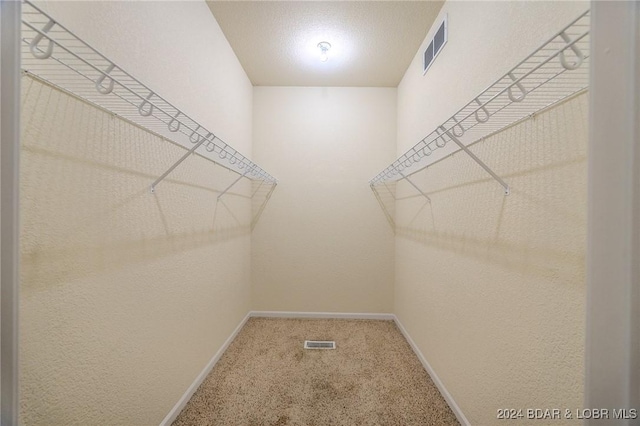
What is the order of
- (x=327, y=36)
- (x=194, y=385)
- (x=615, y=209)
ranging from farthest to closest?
(x=327, y=36) → (x=194, y=385) → (x=615, y=209)

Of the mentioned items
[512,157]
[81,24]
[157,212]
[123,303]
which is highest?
[81,24]

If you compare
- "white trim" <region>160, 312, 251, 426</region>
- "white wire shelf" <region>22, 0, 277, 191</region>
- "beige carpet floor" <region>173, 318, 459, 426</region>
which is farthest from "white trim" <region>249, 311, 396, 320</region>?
"white wire shelf" <region>22, 0, 277, 191</region>

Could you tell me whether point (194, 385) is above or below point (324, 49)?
below

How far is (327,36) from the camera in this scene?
178 centimetres

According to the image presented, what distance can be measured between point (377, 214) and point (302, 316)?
1.37 metres

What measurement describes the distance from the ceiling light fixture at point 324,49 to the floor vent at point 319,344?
2.42 metres

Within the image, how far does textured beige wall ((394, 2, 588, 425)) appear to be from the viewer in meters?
0.68

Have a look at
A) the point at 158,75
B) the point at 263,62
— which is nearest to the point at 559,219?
the point at 158,75

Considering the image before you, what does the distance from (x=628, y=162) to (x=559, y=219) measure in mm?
407

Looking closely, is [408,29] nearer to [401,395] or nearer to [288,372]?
[401,395]

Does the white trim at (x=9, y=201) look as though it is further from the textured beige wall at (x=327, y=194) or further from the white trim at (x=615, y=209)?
the textured beige wall at (x=327, y=194)

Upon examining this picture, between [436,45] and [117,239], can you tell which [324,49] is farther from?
[117,239]

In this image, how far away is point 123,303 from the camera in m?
0.92

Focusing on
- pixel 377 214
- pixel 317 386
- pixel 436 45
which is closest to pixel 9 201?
pixel 317 386
